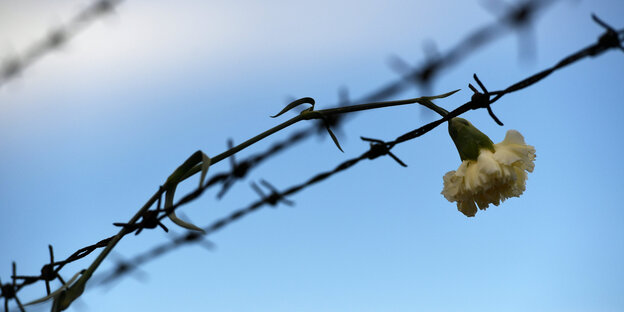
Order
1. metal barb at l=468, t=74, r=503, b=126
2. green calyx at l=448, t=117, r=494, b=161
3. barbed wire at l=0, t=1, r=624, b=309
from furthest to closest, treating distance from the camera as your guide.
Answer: green calyx at l=448, t=117, r=494, b=161
metal barb at l=468, t=74, r=503, b=126
barbed wire at l=0, t=1, r=624, b=309

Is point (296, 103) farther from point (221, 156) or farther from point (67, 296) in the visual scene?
point (67, 296)

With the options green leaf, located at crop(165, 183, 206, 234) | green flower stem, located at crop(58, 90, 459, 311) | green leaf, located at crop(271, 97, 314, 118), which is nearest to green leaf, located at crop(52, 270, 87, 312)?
green flower stem, located at crop(58, 90, 459, 311)

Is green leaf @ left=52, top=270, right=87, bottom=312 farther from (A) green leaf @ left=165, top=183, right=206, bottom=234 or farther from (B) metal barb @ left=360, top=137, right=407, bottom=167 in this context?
(B) metal barb @ left=360, top=137, right=407, bottom=167

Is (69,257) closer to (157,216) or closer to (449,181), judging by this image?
(157,216)

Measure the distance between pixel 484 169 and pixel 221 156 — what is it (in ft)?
1.54

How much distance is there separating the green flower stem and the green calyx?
7 centimetres

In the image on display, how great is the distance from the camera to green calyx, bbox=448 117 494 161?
107 centimetres

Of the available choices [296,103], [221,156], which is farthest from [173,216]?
[296,103]

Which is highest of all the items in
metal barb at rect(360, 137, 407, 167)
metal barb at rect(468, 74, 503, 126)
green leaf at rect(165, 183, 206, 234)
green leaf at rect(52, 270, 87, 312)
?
metal barb at rect(468, 74, 503, 126)

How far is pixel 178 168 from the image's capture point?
1032 mm

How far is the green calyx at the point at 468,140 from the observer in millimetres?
1071

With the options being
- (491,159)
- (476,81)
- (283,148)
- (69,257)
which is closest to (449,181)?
(491,159)

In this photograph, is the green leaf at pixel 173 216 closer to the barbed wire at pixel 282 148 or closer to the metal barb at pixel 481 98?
the barbed wire at pixel 282 148

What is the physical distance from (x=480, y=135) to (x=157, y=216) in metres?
0.60
